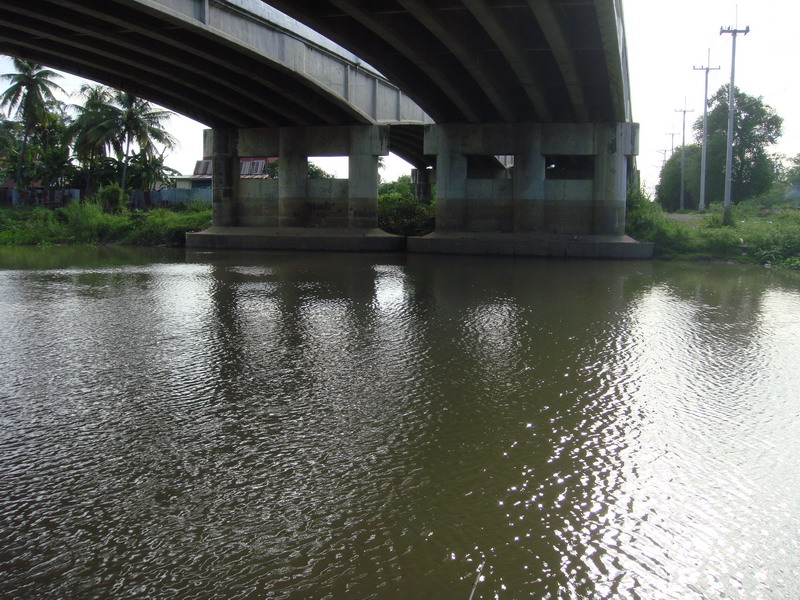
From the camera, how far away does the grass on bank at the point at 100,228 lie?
108ft

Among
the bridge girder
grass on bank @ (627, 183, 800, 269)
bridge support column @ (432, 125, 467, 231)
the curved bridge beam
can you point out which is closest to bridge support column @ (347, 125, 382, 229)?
the curved bridge beam

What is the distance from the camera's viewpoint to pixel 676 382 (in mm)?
7680

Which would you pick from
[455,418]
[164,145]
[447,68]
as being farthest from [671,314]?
[164,145]

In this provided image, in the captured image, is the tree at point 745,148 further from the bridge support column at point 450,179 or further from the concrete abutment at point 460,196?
the bridge support column at point 450,179

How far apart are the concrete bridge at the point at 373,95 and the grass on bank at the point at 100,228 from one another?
2.20 meters

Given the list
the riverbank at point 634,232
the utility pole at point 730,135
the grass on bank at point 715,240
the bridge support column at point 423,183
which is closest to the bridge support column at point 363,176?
the riverbank at point 634,232

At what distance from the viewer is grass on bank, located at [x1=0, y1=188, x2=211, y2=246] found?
3297 cm

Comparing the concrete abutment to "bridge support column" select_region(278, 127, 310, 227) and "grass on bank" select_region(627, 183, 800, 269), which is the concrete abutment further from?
"grass on bank" select_region(627, 183, 800, 269)

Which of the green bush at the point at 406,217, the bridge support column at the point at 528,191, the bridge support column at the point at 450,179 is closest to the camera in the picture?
the bridge support column at the point at 528,191

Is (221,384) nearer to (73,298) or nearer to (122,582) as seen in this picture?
(122,582)

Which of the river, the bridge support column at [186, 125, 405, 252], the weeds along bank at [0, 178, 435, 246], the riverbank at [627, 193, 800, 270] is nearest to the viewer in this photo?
the river

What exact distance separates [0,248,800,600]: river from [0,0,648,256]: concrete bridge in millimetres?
10320

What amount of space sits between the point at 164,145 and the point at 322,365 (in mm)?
44685

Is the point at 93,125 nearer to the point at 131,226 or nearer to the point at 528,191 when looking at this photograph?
the point at 131,226
